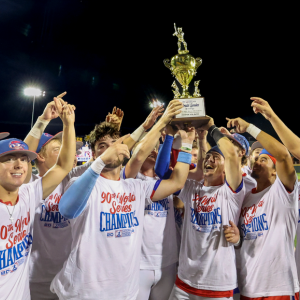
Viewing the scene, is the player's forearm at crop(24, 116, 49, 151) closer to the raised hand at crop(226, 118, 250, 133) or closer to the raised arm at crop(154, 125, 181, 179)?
the raised arm at crop(154, 125, 181, 179)

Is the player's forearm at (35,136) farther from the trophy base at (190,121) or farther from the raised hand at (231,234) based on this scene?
the raised hand at (231,234)

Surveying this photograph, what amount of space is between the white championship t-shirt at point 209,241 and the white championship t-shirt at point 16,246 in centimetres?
152

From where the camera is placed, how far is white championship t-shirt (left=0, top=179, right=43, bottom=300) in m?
1.86

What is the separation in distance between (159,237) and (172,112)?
Result: 143cm

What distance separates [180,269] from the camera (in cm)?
267

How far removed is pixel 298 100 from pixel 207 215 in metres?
17.3

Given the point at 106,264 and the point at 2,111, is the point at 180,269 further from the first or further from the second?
the point at 2,111

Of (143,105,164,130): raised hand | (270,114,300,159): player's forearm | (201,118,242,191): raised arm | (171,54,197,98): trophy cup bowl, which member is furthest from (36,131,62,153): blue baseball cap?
(270,114,300,159): player's forearm

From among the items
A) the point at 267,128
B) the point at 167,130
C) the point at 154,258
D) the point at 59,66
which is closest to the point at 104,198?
the point at 154,258

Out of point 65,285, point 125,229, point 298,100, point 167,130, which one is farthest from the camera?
point 298,100

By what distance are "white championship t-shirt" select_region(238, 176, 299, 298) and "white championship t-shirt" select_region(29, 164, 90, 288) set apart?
6.26 feet

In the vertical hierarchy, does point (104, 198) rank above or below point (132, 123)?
below

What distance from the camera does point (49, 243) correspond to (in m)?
2.69

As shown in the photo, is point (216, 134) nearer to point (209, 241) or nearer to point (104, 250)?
point (209, 241)
